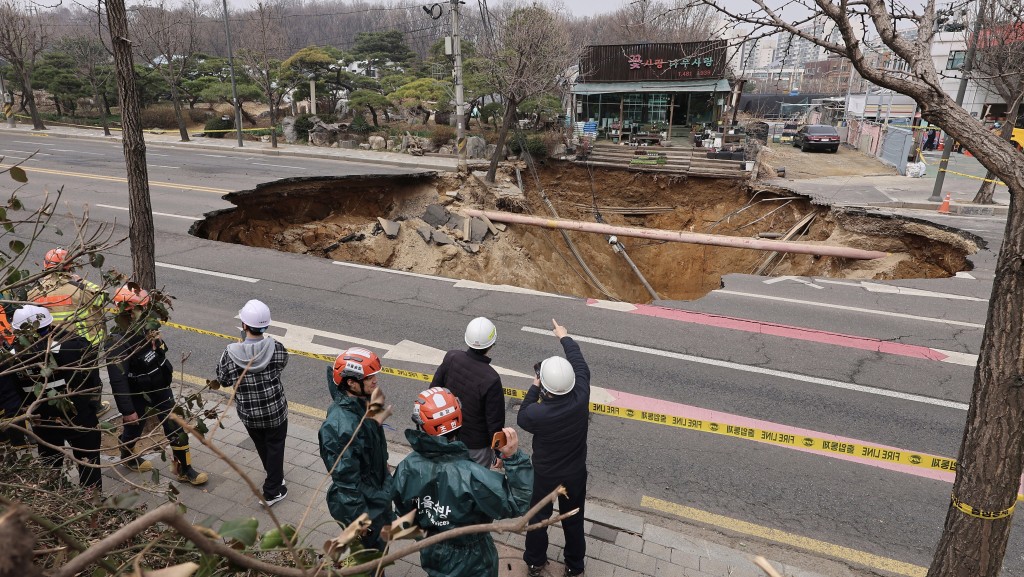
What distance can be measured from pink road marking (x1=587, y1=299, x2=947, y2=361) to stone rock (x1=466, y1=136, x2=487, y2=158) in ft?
60.5

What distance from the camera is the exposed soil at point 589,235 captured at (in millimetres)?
14828

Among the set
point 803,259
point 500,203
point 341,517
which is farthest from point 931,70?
point 500,203

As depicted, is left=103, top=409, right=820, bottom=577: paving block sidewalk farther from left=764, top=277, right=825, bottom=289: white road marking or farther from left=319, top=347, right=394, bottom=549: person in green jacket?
left=764, top=277, right=825, bottom=289: white road marking

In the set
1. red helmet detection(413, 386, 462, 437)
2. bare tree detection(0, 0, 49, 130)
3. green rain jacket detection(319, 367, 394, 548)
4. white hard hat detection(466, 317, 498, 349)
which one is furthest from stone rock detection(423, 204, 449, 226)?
bare tree detection(0, 0, 49, 130)

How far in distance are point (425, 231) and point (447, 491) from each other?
474 inches

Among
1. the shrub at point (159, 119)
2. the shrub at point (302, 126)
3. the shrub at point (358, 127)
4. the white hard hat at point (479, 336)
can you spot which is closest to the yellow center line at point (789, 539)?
the white hard hat at point (479, 336)

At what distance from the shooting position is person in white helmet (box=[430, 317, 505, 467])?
5.03m

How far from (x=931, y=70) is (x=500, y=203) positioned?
16057mm

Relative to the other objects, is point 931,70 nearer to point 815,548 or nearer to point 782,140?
point 815,548

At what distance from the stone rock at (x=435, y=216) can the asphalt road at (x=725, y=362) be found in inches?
153

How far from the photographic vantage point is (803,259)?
15836 mm

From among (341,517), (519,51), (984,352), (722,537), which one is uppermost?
(519,51)

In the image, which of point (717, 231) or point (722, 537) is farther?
point (717, 231)

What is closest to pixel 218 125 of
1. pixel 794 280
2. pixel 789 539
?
pixel 794 280
